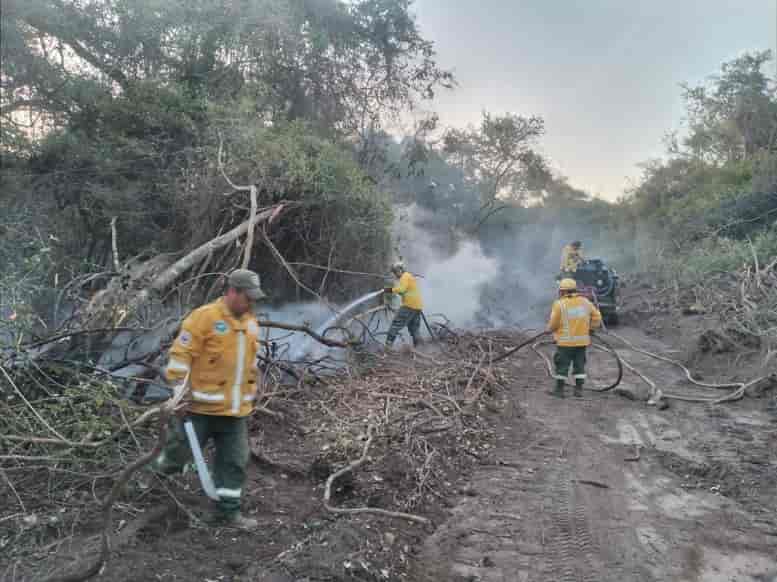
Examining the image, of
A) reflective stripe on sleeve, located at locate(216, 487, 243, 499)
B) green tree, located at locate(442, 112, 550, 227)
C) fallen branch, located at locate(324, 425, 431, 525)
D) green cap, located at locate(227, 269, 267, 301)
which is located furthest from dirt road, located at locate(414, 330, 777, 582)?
green tree, located at locate(442, 112, 550, 227)

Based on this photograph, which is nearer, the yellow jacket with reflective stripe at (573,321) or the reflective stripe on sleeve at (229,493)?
the reflective stripe on sleeve at (229,493)

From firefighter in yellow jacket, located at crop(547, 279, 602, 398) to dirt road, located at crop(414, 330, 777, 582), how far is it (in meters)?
0.93

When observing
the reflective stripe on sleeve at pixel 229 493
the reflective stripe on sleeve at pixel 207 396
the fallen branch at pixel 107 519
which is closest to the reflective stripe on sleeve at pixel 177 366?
the reflective stripe on sleeve at pixel 207 396

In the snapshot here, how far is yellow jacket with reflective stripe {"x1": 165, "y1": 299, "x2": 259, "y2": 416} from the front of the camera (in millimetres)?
3727

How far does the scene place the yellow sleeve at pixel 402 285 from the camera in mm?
9867

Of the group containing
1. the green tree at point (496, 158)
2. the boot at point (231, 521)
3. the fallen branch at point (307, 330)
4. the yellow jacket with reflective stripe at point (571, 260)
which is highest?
the green tree at point (496, 158)

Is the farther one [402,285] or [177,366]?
[402,285]

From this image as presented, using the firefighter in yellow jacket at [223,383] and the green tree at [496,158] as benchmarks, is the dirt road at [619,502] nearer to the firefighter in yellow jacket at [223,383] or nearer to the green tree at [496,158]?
the firefighter in yellow jacket at [223,383]

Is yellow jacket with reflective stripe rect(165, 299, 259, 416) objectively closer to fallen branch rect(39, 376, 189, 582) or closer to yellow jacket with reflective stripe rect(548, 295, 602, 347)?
fallen branch rect(39, 376, 189, 582)

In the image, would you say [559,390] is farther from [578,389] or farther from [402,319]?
[402,319]

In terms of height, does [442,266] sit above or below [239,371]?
above

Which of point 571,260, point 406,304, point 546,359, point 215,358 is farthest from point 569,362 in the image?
point 571,260

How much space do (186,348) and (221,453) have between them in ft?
2.60

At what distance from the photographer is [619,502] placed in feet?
14.7
